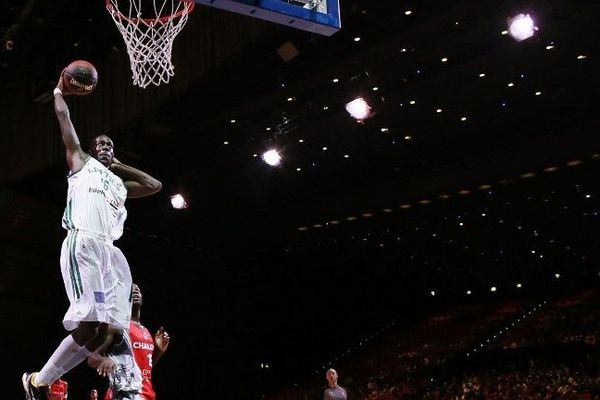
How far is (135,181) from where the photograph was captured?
442 cm

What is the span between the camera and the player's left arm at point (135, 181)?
434 cm

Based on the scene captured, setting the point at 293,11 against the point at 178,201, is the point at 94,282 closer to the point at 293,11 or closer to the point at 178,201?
the point at 293,11

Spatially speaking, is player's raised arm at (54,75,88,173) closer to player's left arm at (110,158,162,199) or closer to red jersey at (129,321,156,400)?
player's left arm at (110,158,162,199)

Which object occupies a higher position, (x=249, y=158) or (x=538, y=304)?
(x=249, y=158)

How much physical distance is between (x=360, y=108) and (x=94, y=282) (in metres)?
8.59

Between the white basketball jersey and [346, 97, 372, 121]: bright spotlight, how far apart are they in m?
8.14

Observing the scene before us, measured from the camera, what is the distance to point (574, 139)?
14.7 meters

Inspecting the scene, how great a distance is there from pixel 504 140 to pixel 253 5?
10.1 meters

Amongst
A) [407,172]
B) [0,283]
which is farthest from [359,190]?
[0,283]

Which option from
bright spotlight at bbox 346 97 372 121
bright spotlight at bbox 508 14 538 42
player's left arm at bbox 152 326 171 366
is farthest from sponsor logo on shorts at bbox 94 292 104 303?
bright spotlight at bbox 346 97 372 121

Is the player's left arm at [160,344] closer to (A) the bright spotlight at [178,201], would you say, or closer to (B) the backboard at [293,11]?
(B) the backboard at [293,11]

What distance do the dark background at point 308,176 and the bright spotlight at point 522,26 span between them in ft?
0.52

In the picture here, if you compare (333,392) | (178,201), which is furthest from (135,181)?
(178,201)

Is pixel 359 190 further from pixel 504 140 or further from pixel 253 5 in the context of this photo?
pixel 253 5
